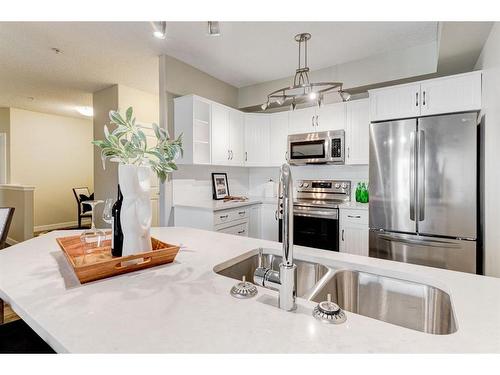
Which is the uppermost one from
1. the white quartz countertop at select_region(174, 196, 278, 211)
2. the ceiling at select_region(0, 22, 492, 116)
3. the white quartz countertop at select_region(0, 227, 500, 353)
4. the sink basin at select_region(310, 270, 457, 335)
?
the ceiling at select_region(0, 22, 492, 116)

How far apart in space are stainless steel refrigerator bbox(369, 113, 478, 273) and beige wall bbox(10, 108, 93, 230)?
21.6 ft

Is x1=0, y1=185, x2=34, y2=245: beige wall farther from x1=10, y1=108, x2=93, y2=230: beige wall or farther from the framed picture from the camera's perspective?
the framed picture

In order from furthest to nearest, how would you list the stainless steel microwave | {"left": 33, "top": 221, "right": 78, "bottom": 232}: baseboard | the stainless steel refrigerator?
1. {"left": 33, "top": 221, "right": 78, "bottom": 232}: baseboard
2. the stainless steel microwave
3. the stainless steel refrigerator

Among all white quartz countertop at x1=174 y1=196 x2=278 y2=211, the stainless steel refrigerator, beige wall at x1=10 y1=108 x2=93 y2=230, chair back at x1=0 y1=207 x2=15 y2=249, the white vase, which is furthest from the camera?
beige wall at x1=10 y1=108 x2=93 y2=230

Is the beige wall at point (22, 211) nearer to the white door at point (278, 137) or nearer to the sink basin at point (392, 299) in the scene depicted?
the white door at point (278, 137)

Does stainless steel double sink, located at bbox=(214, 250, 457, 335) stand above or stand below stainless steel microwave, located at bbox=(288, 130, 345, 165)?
below

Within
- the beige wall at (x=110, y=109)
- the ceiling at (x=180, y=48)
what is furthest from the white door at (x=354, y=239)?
the beige wall at (x=110, y=109)

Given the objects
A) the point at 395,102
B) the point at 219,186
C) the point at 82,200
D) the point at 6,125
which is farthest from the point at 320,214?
the point at 6,125

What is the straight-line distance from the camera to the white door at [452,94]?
2.32 m

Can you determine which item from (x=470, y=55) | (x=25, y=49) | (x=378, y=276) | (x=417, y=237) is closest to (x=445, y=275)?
(x=378, y=276)

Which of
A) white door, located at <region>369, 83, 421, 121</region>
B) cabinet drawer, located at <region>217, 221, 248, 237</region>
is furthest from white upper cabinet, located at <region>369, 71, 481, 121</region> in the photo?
cabinet drawer, located at <region>217, 221, 248, 237</region>

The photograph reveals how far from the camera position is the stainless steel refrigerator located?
→ 2.27 m
